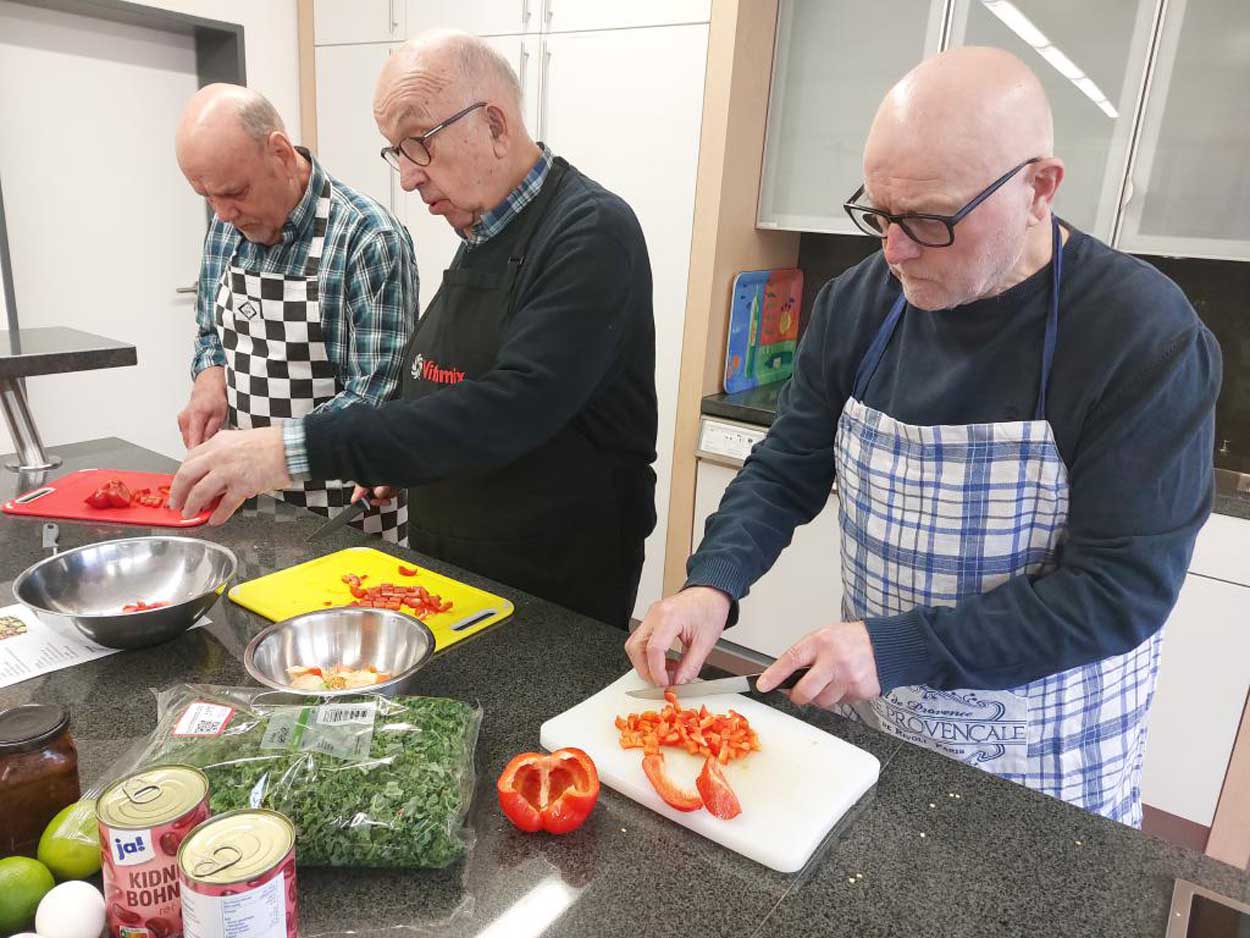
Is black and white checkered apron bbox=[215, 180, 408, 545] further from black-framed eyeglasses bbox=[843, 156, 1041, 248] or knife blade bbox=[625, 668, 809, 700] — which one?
black-framed eyeglasses bbox=[843, 156, 1041, 248]

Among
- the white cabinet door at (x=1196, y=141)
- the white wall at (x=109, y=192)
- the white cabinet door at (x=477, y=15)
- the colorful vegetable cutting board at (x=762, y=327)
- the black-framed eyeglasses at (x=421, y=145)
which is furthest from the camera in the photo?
the white wall at (x=109, y=192)

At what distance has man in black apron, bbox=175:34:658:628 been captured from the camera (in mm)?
1291

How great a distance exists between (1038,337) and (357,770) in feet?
2.95

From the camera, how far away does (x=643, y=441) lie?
1.59m

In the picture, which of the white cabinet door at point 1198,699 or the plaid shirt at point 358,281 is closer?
the plaid shirt at point 358,281

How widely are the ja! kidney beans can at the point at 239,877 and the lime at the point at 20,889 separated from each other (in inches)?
7.4

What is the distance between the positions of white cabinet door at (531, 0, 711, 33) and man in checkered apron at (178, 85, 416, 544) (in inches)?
44.1

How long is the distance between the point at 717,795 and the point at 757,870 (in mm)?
76

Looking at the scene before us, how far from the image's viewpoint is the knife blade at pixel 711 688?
1048 mm

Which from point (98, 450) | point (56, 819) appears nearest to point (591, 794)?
point (56, 819)

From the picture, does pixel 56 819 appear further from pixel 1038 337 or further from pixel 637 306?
pixel 1038 337

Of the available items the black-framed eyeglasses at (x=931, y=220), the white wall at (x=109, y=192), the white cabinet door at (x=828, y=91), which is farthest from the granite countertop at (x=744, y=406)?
the white wall at (x=109, y=192)

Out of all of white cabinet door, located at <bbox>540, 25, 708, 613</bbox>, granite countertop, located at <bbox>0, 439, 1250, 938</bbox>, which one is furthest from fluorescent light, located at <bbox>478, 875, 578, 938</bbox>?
white cabinet door, located at <bbox>540, 25, 708, 613</bbox>

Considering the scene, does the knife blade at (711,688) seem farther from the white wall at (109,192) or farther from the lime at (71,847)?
the white wall at (109,192)
